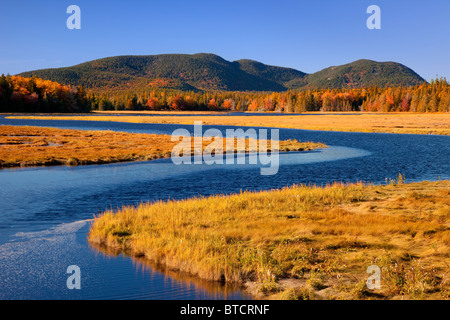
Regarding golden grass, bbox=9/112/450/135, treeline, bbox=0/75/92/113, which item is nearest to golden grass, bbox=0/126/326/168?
golden grass, bbox=9/112/450/135

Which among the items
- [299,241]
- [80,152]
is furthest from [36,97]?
[299,241]

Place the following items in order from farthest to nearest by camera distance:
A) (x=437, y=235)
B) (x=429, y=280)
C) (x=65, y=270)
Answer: (x=437, y=235)
(x=65, y=270)
(x=429, y=280)

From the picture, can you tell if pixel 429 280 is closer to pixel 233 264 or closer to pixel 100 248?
pixel 233 264

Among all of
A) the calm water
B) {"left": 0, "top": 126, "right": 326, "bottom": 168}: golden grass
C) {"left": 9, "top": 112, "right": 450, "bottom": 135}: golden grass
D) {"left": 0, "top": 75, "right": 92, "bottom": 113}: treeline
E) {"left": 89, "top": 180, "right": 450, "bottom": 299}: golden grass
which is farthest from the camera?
{"left": 0, "top": 75, "right": 92, "bottom": 113}: treeline

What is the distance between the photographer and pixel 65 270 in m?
12.8

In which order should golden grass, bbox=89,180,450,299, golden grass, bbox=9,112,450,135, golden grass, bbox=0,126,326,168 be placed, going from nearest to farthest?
golden grass, bbox=89,180,450,299 → golden grass, bbox=0,126,326,168 → golden grass, bbox=9,112,450,135

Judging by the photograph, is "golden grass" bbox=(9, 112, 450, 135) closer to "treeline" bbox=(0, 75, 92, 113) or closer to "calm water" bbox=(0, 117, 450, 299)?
"treeline" bbox=(0, 75, 92, 113)

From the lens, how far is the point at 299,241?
14188 millimetres

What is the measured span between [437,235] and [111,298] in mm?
11766

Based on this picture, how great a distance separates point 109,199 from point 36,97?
17423 centimetres

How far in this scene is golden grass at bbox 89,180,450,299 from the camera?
10.9m

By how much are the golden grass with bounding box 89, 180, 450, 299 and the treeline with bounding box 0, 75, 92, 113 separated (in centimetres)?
17835

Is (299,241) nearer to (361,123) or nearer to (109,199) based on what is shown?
(109,199)
